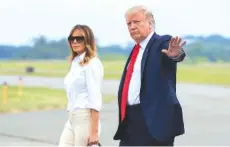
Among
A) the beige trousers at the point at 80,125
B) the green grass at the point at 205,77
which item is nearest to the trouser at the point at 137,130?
the beige trousers at the point at 80,125

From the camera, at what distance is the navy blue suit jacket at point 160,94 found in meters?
4.09

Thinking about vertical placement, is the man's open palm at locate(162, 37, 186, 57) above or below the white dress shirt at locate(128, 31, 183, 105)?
above

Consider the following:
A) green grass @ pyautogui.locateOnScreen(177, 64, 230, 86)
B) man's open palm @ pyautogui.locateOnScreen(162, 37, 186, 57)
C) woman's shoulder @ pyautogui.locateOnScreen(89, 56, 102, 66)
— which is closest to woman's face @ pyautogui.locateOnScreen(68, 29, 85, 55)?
woman's shoulder @ pyautogui.locateOnScreen(89, 56, 102, 66)

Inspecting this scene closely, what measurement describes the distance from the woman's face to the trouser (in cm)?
103

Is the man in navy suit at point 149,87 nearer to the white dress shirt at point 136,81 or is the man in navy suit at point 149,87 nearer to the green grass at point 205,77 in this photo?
the white dress shirt at point 136,81

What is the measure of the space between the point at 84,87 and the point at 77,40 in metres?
0.41

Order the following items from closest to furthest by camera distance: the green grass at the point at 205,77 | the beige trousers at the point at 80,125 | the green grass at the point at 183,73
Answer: the beige trousers at the point at 80,125 → the green grass at the point at 205,77 → the green grass at the point at 183,73

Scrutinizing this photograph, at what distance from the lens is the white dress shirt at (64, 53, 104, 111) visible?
496 centimetres

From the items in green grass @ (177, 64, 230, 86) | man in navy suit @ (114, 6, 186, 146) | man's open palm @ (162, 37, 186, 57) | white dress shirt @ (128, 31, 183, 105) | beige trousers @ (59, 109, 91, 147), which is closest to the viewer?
man's open palm @ (162, 37, 186, 57)

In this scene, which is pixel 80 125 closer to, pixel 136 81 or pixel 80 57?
pixel 80 57

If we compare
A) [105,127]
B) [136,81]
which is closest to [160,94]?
[136,81]

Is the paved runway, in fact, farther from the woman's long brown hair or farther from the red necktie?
the red necktie

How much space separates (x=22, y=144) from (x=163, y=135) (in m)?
6.34

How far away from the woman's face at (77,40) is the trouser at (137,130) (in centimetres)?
103
